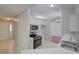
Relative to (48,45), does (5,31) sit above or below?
above

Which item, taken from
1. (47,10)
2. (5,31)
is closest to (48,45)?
(47,10)

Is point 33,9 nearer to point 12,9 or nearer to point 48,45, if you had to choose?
point 12,9

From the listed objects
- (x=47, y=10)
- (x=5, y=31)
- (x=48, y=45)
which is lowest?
(x=48, y=45)

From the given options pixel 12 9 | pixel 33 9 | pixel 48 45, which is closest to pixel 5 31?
pixel 12 9

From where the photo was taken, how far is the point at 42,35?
157 cm

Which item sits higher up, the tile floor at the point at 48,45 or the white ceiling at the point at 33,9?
the white ceiling at the point at 33,9

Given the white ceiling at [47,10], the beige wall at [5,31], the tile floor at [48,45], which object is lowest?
the tile floor at [48,45]

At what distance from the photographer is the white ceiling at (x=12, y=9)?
145 cm

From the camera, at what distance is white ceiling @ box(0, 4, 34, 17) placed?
4.74ft

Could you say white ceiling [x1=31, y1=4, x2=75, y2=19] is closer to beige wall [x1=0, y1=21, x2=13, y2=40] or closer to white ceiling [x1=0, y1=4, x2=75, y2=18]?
white ceiling [x1=0, y1=4, x2=75, y2=18]

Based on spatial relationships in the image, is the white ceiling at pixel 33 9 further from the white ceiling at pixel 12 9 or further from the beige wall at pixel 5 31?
the beige wall at pixel 5 31

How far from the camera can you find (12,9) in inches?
58.4

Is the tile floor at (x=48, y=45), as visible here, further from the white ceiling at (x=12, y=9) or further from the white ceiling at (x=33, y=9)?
the white ceiling at (x=12, y=9)

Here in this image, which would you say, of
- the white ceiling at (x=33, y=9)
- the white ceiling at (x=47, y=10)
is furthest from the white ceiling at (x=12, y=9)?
the white ceiling at (x=47, y=10)
